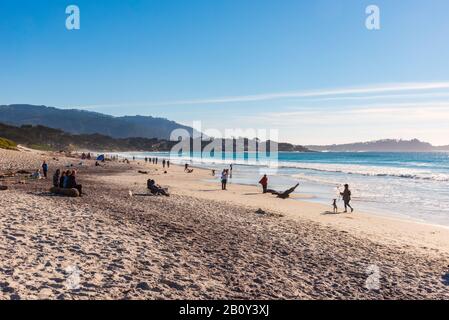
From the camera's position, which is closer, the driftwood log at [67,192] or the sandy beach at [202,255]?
the sandy beach at [202,255]

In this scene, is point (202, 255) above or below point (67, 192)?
below

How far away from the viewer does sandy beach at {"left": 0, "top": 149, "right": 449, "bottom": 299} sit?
790cm

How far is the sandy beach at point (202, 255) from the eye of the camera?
790 cm

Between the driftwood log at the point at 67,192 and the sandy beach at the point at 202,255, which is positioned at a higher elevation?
the driftwood log at the point at 67,192

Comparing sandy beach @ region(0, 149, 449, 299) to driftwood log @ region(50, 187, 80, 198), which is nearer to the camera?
sandy beach @ region(0, 149, 449, 299)

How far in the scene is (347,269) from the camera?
32.9 ft

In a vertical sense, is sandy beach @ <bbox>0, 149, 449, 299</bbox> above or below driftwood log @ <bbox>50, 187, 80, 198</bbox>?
below

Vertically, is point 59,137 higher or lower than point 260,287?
higher

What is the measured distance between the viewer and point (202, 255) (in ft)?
34.4

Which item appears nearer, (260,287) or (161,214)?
(260,287)

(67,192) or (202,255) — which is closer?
(202,255)
